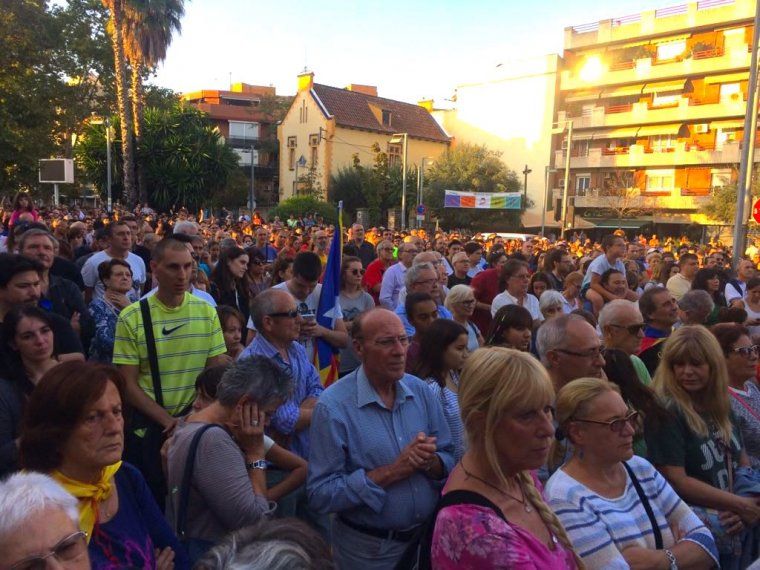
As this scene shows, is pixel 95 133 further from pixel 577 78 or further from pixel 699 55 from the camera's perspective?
pixel 699 55

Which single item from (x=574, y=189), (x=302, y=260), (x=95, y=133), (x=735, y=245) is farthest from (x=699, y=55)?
(x=302, y=260)

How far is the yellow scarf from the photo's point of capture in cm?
217

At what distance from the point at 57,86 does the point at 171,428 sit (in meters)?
29.5

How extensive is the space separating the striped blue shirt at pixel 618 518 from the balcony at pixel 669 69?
131 ft

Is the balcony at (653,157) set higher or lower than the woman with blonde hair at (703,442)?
higher

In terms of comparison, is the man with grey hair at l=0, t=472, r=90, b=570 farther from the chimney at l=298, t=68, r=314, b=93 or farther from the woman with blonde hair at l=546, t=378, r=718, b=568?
the chimney at l=298, t=68, r=314, b=93

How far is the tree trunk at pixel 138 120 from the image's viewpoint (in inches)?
1121

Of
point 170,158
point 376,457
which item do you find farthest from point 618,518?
point 170,158

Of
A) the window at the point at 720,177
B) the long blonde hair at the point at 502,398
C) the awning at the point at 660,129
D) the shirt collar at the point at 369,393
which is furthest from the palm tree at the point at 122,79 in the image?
the window at the point at 720,177

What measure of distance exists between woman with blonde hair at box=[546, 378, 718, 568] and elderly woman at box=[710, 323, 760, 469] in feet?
4.47

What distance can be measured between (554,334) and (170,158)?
31.0m

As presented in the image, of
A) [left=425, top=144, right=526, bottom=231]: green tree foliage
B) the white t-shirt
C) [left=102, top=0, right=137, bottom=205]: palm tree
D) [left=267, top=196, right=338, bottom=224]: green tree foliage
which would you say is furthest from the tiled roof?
the white t-shirt

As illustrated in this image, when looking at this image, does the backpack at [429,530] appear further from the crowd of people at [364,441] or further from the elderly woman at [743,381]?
the elderly woman at [743,381]

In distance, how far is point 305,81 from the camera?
46.1 meters
